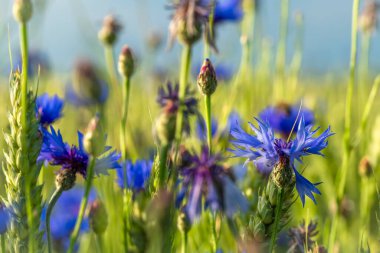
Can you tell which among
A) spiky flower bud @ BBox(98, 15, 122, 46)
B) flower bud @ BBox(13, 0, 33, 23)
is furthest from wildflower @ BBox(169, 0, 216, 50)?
spiky flower bud @ BBox(98, 15, 122, 46)

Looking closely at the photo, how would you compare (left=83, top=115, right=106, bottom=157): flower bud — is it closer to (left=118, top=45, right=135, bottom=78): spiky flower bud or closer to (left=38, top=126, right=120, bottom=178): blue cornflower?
(left=38, top=126, right=120, bottom=178): blue cornflower

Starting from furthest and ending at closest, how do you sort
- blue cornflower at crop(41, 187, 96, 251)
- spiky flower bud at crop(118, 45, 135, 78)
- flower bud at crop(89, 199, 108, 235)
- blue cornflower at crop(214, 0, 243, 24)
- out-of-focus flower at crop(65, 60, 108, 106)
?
out-of-focus flower at crop(65, 60, 108, 106)
blue cornflower at crop(214, 0, 243, 24)
blue cornflower at crop(41, 187, 96, 251)
spiky flower bud at crop(118, 45, 135, 78)
flower bud at crop(89, 199, 108, 235)

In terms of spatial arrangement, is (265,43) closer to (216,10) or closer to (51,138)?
(216,10)

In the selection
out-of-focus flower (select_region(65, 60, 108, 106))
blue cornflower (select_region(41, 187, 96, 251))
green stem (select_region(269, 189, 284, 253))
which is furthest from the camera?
out-of-focus flower (select_region(65, 60, 108, 106))

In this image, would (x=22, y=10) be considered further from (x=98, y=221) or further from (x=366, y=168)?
(x=366, y=168)

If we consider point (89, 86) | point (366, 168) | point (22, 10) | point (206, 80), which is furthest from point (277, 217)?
point (89, 86)

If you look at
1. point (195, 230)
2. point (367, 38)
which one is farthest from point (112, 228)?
point (367, 38)
